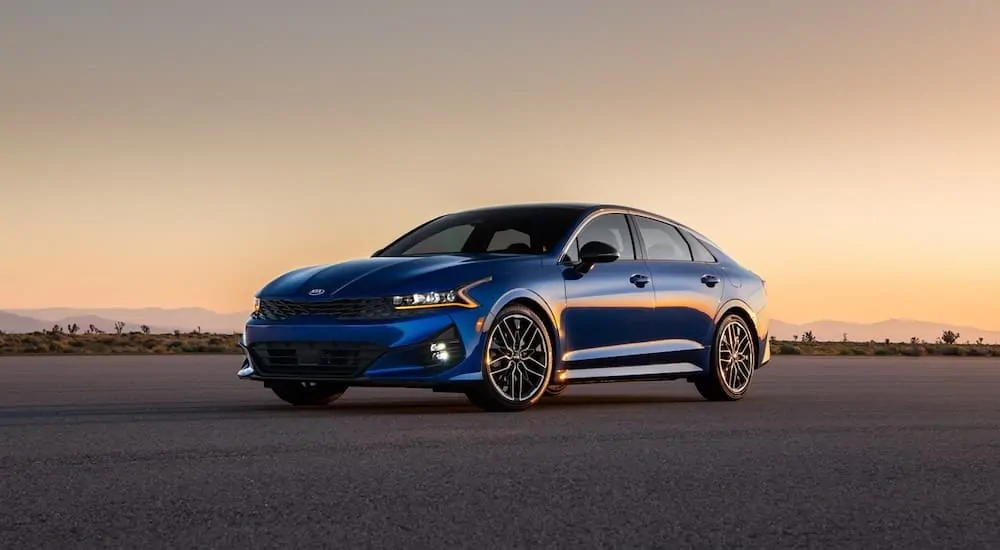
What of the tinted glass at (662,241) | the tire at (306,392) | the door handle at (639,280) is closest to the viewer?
the tire at (306,392)

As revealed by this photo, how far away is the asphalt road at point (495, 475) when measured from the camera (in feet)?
16.8

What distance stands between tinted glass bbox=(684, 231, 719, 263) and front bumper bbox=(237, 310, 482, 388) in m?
3.38

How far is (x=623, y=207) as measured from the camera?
40.7ft

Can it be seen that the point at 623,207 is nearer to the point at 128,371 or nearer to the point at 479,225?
the point at 479,225

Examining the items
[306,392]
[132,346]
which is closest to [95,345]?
[132,346]

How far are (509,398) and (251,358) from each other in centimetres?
210

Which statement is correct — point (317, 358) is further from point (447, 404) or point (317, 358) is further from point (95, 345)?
point (95, 345)

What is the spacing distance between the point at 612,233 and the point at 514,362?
2053 mm

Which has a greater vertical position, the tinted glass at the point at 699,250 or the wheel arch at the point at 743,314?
A: the tinted glass at the point at 699,250

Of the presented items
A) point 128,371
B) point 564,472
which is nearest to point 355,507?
point 564,472

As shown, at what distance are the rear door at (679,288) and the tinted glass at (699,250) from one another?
1 cm

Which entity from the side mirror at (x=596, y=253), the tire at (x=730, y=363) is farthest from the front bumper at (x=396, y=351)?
the tire at (x=730, y=363)

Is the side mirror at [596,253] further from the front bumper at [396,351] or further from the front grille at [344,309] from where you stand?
the front grille at [344,309]

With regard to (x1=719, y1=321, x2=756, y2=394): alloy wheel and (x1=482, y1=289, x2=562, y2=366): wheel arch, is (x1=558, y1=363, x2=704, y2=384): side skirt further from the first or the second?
(x1=719, y1=321, x2=756, y2=394): alloy wheel
